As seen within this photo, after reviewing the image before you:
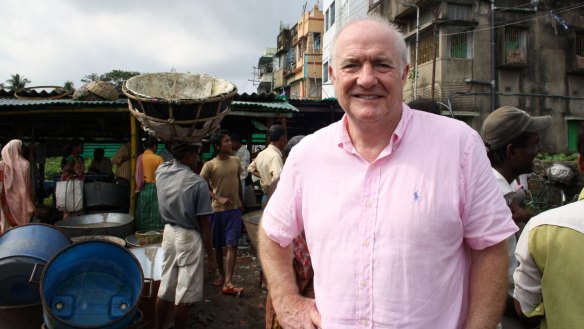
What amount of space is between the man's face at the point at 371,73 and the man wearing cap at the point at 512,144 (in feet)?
4.09

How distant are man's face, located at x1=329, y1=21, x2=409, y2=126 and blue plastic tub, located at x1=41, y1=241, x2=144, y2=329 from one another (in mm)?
2751

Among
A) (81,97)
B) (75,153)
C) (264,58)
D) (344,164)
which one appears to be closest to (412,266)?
(344,164)

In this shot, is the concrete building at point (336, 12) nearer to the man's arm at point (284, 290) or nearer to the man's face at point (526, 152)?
the man's face at point (526, 152)

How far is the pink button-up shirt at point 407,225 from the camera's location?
1359 millimetres

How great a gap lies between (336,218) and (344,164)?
196 millimetres

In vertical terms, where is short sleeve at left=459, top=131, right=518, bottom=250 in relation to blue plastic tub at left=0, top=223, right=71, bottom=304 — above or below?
above

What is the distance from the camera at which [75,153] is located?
27.8 feet

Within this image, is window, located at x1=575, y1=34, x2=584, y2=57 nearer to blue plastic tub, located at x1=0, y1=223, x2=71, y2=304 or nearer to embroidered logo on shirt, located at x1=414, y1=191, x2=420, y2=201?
blue plastic tub, located at x1=0, y1=223, x2=71, y2=304

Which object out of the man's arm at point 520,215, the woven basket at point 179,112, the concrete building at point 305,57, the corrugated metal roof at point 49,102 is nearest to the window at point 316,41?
the concrete building at point 305,57

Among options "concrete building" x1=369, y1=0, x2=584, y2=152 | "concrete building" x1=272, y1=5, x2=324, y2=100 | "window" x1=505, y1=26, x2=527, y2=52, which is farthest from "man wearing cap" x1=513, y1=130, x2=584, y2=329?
"concrete building" x1=272, y1=5, x2=324, y2=100

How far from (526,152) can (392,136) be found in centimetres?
142

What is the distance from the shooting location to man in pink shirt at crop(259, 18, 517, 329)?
1363mm

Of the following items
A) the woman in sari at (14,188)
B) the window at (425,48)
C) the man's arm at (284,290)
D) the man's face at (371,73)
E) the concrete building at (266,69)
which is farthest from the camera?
the concrete building at (266,69)

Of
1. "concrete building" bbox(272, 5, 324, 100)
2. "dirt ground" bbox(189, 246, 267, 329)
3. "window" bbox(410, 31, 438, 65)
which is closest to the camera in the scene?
"dirt ground" bbox(189, 246, 267, 329)
